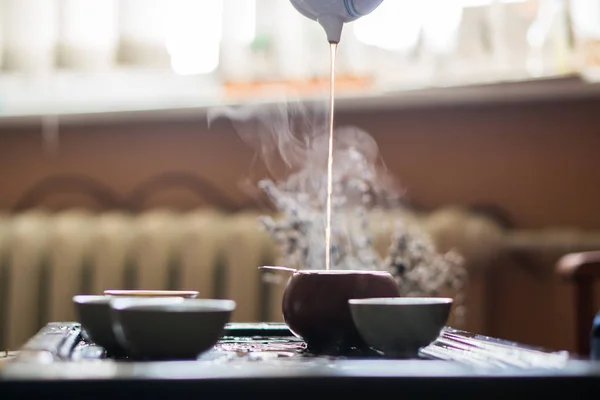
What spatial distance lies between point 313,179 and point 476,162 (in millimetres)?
590

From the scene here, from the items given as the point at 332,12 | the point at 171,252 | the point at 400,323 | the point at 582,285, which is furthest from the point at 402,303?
the point at 171,252

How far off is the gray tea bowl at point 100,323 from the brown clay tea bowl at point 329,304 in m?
0.16

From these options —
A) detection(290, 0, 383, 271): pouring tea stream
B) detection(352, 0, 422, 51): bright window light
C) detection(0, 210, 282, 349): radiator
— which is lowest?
detection(0, 210, 282, 349): radiator

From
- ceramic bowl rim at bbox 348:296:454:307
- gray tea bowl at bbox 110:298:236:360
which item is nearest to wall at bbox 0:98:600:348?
ceramic bowl rim at bbox 348:296:454:307

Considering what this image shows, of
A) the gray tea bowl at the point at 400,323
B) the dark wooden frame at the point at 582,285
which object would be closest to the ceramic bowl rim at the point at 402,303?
the gray tea bowl at the point at 400,323

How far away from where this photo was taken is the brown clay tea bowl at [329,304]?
697 mm

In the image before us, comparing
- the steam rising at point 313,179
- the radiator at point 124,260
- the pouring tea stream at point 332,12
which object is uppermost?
the pouring tea stream at point 332,12

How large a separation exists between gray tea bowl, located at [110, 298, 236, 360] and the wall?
1.23m

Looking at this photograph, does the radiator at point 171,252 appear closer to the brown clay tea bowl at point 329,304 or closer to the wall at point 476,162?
the wall at point 476,162

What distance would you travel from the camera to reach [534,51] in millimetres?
1754

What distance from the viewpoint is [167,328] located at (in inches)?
22.3

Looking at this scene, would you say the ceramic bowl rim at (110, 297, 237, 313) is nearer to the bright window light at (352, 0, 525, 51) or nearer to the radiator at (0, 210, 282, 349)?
the radiator at (0, 210, 282, 349)

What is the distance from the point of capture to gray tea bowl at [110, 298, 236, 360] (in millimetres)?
568

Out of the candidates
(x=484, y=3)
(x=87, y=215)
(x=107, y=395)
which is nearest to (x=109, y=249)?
(x=87, y=215)
